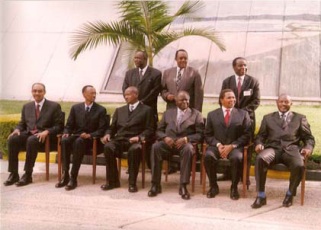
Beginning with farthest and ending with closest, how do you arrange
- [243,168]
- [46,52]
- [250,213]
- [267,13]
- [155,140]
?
[46,52] < [267,13] < [155,140] < [243,168] < [250,213]

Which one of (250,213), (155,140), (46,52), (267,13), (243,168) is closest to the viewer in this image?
(250,213)

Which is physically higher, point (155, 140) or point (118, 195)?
point (155, 140)

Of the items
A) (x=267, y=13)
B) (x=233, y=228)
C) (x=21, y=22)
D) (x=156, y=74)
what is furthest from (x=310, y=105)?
(x=21, y=22)

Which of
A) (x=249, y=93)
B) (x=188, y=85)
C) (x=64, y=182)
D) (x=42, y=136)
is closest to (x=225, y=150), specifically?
(x=249, y=93)

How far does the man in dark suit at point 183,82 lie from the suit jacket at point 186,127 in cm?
31

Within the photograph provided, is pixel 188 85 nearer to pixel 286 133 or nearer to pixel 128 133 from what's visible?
pixel 128 133

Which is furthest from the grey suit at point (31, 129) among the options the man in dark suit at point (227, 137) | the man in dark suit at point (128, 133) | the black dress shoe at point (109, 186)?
the man in dark suit at point (227, 137)

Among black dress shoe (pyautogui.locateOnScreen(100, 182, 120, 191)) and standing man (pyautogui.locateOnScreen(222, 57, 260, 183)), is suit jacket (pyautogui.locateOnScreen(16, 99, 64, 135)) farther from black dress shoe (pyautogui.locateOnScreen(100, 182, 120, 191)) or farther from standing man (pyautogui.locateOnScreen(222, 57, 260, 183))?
standing man (pyautogui.locateOnScreen(222, 57, 260, 183))

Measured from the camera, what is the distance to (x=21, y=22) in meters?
12.8

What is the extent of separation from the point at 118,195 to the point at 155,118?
119 centimetres

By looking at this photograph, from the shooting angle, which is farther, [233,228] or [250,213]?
[250,213]

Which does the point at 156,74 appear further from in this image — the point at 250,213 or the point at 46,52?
the point at 46,52

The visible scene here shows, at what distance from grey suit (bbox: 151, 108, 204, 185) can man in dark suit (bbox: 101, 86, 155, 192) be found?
0.20 metres

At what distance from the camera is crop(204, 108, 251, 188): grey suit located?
584 centimetres
